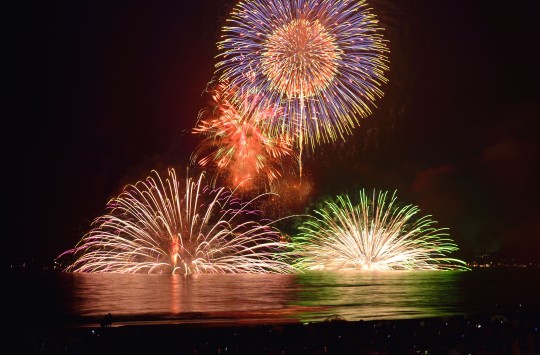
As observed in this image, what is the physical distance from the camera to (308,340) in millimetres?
14891

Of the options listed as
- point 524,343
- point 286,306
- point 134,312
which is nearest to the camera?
point 524,343

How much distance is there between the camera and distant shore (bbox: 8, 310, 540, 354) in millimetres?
14328

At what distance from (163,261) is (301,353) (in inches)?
2492

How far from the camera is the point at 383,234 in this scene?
77.1 m

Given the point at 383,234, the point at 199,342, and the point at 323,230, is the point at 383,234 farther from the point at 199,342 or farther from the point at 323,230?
the point at 199,342

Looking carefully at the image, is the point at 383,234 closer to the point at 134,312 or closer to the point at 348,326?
the point at 134,312

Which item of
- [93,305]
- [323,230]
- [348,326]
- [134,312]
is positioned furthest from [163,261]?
[348,326]

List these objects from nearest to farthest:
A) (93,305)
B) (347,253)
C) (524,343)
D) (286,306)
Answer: (524,343) < (286,306) < (93,305) < (347,253)

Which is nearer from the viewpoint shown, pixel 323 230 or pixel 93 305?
pixel 93 305

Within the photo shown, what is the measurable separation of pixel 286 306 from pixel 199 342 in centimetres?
2022

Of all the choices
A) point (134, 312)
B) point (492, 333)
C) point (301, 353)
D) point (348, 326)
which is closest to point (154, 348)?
point (301, 353)

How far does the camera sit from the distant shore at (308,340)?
14.3 metres

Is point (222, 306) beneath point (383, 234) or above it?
beneath

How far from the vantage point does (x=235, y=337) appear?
14898mm
